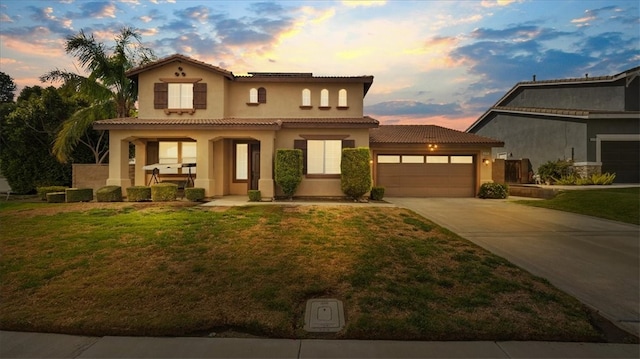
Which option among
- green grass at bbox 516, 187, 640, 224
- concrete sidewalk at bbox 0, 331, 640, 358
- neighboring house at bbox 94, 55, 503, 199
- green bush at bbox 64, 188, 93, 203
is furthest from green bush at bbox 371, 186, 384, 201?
green bush at bbox 64, 188, 93, 203

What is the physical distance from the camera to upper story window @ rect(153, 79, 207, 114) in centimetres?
1591

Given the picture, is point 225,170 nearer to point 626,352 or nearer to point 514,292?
point 514,292

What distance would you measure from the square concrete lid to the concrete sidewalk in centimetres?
28

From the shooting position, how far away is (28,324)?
13.0 feet

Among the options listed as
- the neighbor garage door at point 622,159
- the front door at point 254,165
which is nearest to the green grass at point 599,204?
the neighbor garage door at point 622,159

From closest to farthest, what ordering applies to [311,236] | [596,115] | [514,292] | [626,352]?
[626,352]
[514,292]
[311,236]
[596,115]

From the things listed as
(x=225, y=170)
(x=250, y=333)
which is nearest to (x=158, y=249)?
(x=250, y=333)

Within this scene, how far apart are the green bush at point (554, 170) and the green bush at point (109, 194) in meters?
22.8

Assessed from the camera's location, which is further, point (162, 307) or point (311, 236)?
point (311, 236)

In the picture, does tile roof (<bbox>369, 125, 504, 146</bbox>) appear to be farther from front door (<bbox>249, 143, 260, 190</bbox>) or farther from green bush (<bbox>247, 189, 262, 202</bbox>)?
green bush (<bbox>247, 189, 262, 202</bbox>)

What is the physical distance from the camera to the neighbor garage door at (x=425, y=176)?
56.9ft

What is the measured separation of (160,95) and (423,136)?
1358 centimetres

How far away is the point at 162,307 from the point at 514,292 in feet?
16.2

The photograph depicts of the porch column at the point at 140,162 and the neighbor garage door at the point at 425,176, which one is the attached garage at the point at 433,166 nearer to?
the neighbor garage door at the point at 425,176
